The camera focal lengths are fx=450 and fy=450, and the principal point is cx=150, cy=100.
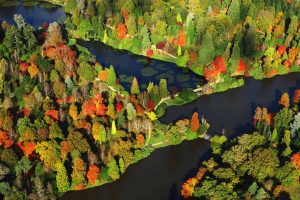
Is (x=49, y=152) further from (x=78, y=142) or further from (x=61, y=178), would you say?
(x=61, y=178)

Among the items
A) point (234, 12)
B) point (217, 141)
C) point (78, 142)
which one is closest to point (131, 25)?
point (234, 12)

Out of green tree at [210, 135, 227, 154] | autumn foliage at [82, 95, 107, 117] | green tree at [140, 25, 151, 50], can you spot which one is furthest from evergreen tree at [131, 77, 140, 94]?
green tree at [140, 25, 151, 50]

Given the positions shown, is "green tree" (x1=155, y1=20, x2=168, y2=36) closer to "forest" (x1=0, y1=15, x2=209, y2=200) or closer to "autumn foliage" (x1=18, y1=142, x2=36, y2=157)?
"forest" (x1=0, y1=15, x2=209, y2=200)

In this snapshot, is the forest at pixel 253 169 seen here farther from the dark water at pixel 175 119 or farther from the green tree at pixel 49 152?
the green tree at pixel 49 152

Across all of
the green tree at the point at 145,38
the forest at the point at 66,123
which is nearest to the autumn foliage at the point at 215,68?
the forest at the point at 66,123

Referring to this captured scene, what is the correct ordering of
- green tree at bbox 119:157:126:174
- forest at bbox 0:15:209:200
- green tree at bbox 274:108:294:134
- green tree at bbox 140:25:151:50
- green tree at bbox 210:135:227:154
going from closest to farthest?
forest at bbox 0:15:209:200
green tree at bbox 119:157:126:174
green tree at bbox 210:135:227:154
green tree at bbox 274:108:294:134
green tree at bbox 140:25:151:50

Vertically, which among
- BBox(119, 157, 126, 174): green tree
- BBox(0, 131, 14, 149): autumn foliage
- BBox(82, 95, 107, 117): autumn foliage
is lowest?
BBox(119, 157, 126, 174): green tree
